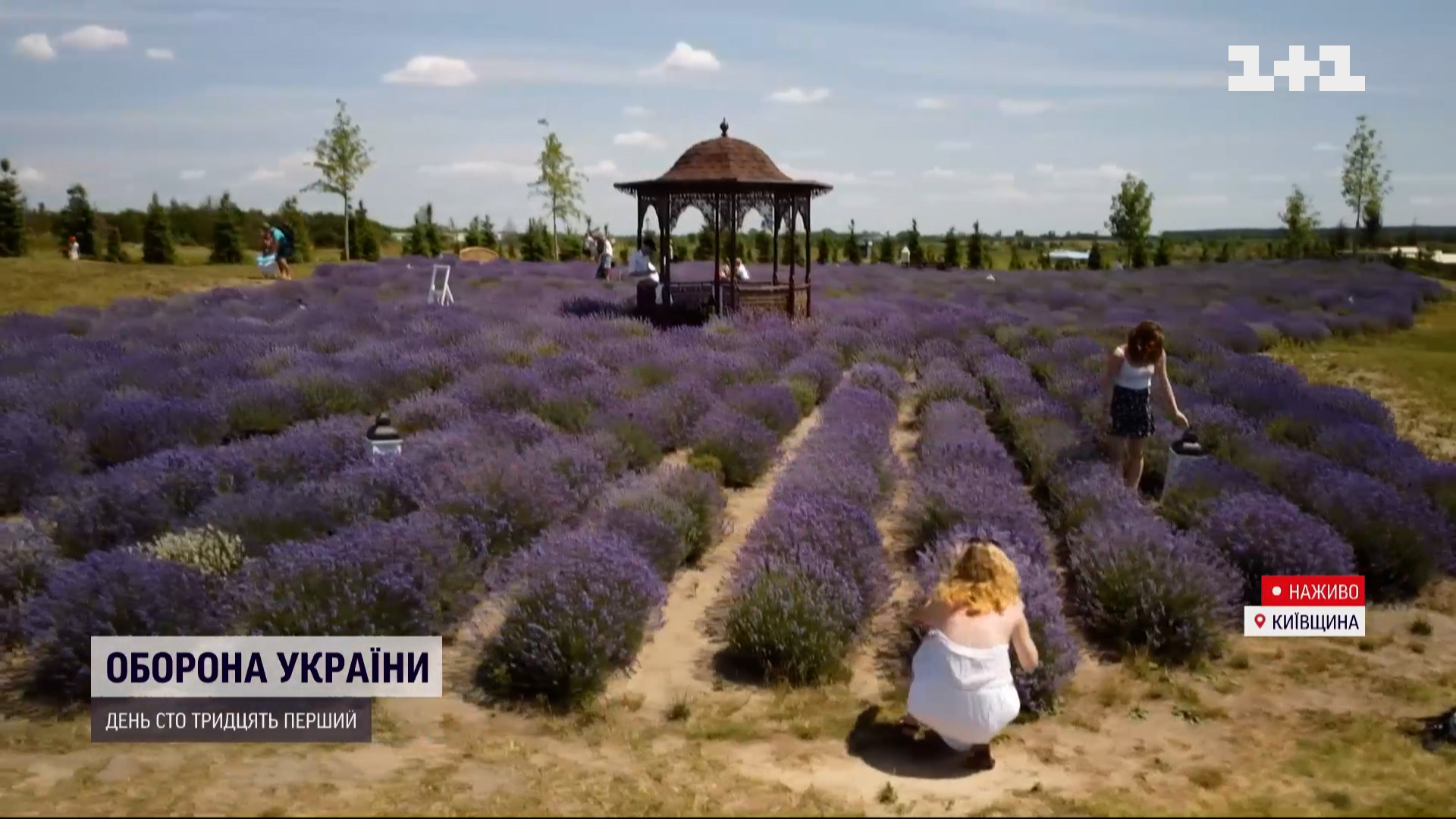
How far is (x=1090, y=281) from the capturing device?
2977cm

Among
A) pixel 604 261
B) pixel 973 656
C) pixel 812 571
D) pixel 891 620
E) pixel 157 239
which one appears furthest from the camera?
pixel 157 239

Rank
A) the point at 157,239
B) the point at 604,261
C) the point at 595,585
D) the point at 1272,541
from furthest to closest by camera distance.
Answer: the point at 157,239
the point at 604,261
the point at 1272,541
the point at 595,585

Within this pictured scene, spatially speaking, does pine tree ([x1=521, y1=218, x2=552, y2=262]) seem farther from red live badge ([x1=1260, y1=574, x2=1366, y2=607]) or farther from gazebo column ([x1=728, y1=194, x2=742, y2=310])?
red live badge ([x1=1260, y1=574, x2=1366, y2=607])

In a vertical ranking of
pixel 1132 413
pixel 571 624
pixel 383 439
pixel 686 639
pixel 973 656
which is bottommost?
pixel 686 639

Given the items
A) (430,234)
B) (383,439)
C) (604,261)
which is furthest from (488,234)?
(383,439)

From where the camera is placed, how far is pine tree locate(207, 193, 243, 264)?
3378 centimetres

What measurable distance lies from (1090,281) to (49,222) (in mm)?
45601

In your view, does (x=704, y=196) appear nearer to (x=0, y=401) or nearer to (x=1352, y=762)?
(x=0, y=401)

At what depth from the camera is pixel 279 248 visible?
2639cm

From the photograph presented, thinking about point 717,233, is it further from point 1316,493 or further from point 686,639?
point 686,639

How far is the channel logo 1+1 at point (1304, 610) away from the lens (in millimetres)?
5934

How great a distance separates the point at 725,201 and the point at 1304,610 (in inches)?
484

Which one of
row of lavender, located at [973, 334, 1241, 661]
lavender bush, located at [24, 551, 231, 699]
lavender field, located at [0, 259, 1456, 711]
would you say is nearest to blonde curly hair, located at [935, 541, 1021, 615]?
lavender field, located at [0, 259, 1456, 711]

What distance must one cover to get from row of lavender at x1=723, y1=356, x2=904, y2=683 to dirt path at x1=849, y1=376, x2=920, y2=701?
0.11m
